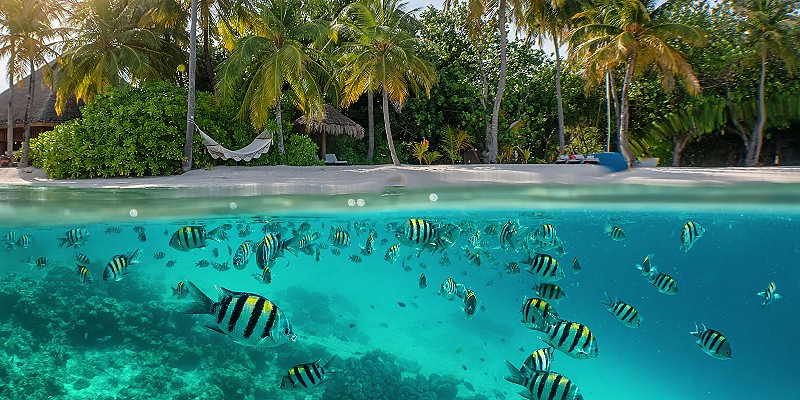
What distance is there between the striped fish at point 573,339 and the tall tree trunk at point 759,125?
25083mm

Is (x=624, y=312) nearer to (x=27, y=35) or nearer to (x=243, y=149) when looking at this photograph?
(x=243, y=149)

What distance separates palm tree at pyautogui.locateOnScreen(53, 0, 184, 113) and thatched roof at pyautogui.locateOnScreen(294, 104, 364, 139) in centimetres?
623

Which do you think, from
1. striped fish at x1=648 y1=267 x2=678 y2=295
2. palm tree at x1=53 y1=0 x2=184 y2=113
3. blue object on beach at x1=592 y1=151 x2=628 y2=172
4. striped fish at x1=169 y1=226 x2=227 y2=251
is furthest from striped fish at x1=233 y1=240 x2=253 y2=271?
palm tree at x1=53 y1=0 x2=184 y2=113

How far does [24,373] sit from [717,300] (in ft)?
126

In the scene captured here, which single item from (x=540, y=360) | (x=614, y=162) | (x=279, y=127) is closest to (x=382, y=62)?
(x=279, y=127)

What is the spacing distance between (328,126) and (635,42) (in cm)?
1265

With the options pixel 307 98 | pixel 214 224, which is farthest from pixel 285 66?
pixel 214 224

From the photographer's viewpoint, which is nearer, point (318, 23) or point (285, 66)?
point (285, 66)

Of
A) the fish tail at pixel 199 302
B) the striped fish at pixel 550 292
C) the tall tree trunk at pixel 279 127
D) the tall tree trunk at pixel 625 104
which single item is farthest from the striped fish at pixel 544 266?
the tall tree trunk at pixel 625 104

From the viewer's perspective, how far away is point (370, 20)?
21422 millimetres

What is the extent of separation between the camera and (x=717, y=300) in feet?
120

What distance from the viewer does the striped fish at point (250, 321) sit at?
3.02m

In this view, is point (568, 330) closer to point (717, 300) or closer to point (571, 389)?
point (571, 389)

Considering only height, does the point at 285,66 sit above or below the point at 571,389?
above
